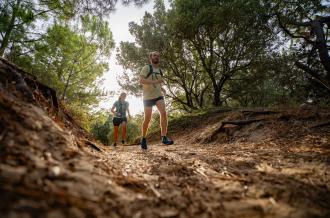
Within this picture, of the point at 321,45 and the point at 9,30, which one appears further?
the point at 9,30

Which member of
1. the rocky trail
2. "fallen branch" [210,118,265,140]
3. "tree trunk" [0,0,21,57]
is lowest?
the rocky trail

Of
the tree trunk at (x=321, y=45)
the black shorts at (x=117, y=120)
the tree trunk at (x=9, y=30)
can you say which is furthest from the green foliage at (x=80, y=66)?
the tree trunk at (x=321, y=45)

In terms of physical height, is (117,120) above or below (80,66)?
below

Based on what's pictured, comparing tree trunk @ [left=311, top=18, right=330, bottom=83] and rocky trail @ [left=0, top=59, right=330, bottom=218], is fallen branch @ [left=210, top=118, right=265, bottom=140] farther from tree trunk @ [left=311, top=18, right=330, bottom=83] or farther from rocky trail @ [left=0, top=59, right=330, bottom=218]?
rocky trail @ [left=0, top=59, right=330, bottom=218]

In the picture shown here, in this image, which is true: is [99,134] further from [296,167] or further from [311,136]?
[296,167]

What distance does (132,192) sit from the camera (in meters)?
1.50

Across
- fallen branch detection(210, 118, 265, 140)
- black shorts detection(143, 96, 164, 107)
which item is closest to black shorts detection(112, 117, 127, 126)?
fallen branch detection(210, 118, 265, 140)

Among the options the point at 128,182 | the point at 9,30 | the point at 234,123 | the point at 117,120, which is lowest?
the point at 128,182

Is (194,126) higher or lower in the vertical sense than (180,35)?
lower

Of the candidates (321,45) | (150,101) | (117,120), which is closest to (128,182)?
(150,101)

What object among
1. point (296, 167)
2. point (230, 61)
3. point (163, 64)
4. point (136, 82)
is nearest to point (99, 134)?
point (136, 82)

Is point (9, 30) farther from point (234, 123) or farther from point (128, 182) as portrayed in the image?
point (128, 182)

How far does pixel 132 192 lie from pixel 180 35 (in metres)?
11.3

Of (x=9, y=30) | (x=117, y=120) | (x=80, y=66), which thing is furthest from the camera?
(x=80, y=66)
